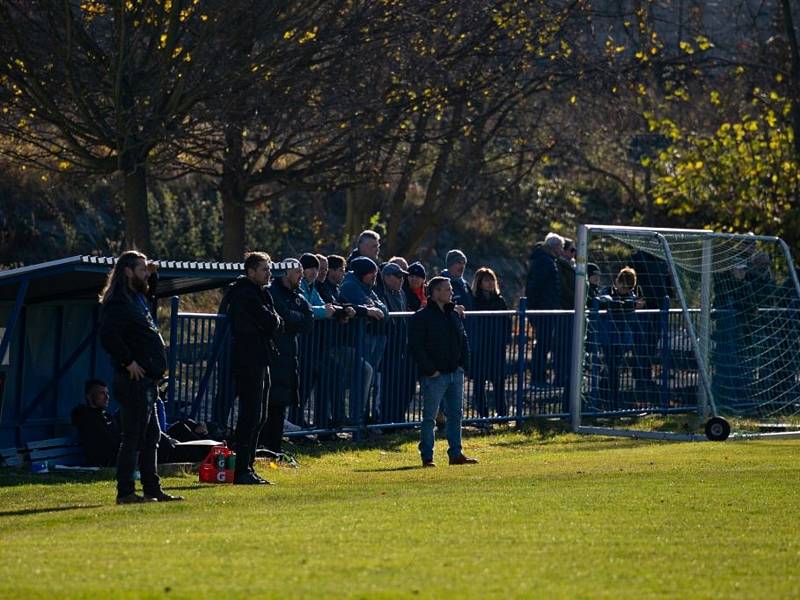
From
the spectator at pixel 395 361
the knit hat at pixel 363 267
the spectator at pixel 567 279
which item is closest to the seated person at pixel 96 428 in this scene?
the knit hat at pixel 363 267

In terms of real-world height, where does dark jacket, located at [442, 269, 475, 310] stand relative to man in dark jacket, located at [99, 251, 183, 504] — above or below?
above

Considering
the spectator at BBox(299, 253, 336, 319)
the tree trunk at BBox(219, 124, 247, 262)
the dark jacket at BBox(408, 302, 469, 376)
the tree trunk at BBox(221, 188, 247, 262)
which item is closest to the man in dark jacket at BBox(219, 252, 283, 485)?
the dark jacket at BBox(408, 302, 469, 376)

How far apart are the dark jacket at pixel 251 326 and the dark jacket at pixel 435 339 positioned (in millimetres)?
2208

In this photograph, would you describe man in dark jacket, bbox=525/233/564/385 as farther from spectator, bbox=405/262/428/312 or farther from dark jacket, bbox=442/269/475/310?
spectator, bbox=405/262/428/312

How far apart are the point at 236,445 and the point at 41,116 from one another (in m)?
8.80

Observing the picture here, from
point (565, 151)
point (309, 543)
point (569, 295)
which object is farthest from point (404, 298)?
point (565, 151)

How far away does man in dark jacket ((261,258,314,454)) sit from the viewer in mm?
14820

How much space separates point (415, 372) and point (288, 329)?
3638 millimetres

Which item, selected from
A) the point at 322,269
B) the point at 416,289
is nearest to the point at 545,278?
the point at 416,289

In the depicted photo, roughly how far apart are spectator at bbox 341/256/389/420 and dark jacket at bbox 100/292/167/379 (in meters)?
5.56

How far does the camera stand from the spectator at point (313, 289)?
1656 centimetres

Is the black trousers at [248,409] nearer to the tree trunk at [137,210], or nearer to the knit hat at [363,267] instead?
the knit hat at [363,267]

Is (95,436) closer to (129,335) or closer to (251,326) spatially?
(251,326)

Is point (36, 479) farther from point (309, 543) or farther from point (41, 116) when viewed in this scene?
point (41, 116)
